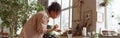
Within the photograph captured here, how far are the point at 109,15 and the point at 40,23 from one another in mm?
3267

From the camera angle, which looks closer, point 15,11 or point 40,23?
point 40,23

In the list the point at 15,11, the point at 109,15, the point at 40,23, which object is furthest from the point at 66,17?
the point at 40,23

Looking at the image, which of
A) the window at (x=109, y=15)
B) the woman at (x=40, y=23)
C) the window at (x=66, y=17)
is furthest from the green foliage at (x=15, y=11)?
the woman at (x=40, y=23)

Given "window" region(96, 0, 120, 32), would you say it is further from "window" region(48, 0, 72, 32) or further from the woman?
the woman

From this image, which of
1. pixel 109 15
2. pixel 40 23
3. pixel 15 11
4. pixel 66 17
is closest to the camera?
pixel 40 23

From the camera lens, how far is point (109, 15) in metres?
5.82

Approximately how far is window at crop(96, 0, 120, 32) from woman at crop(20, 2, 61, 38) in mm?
2944

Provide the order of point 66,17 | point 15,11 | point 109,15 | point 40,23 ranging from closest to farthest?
point 40,23 < point 15,11 < point 109,15 < point 66,17

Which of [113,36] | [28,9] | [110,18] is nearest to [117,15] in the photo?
[110,18]

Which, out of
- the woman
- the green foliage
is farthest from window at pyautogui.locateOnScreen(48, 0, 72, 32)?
the woman

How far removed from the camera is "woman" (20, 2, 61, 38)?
288 cm

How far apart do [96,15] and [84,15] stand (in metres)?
0.77

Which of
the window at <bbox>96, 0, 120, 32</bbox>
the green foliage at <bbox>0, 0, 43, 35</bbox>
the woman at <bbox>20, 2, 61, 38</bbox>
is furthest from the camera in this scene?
the window at <bbox>96, 0, 120, 32</bbox>

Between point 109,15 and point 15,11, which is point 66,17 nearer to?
point 109,15
